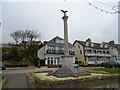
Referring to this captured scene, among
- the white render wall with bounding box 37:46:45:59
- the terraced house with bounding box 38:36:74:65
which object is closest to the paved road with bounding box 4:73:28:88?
the terraced house with bounding box 38:36:74:65

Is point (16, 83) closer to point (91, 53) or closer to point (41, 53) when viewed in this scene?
point (41, 53)

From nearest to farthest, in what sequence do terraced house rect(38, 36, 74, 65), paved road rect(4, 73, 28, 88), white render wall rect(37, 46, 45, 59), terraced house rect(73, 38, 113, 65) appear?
paved road rect(4, 73, 28, 88) < terraced house rect(38, 36, 74, 65) < white render wall rect(37, 46, 45, 59) < terraced house rect(73, 38, 113, 65)

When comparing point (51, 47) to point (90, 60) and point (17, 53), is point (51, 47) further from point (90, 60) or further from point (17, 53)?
point (90, 60)

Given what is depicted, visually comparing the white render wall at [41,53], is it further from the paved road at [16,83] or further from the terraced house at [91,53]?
the paved road at [16,83]

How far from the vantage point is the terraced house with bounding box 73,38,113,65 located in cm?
4122

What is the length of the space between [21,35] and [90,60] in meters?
24.9

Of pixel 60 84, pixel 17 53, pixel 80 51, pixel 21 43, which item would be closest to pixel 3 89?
pixel 60 84

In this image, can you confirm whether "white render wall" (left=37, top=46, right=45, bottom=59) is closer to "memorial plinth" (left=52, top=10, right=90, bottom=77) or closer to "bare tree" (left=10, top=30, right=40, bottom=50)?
"bare tree" (left=10, top=30, right=40, bottom=50)

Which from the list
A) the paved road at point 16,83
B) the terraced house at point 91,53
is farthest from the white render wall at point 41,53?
the paved road at point 16,83

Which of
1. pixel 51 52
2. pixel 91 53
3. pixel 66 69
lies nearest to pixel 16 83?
pixel 66 69

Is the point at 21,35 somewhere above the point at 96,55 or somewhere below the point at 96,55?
above

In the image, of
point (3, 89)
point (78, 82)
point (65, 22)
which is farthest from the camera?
point (65, 22)

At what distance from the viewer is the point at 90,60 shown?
41.9m

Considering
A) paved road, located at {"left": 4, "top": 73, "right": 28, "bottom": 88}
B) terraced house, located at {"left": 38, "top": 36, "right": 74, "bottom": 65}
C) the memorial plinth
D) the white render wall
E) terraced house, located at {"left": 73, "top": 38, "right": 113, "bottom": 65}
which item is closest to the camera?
paved road, located at {"left": 4, "top": 73, "right": 28, "bottom": 88}
